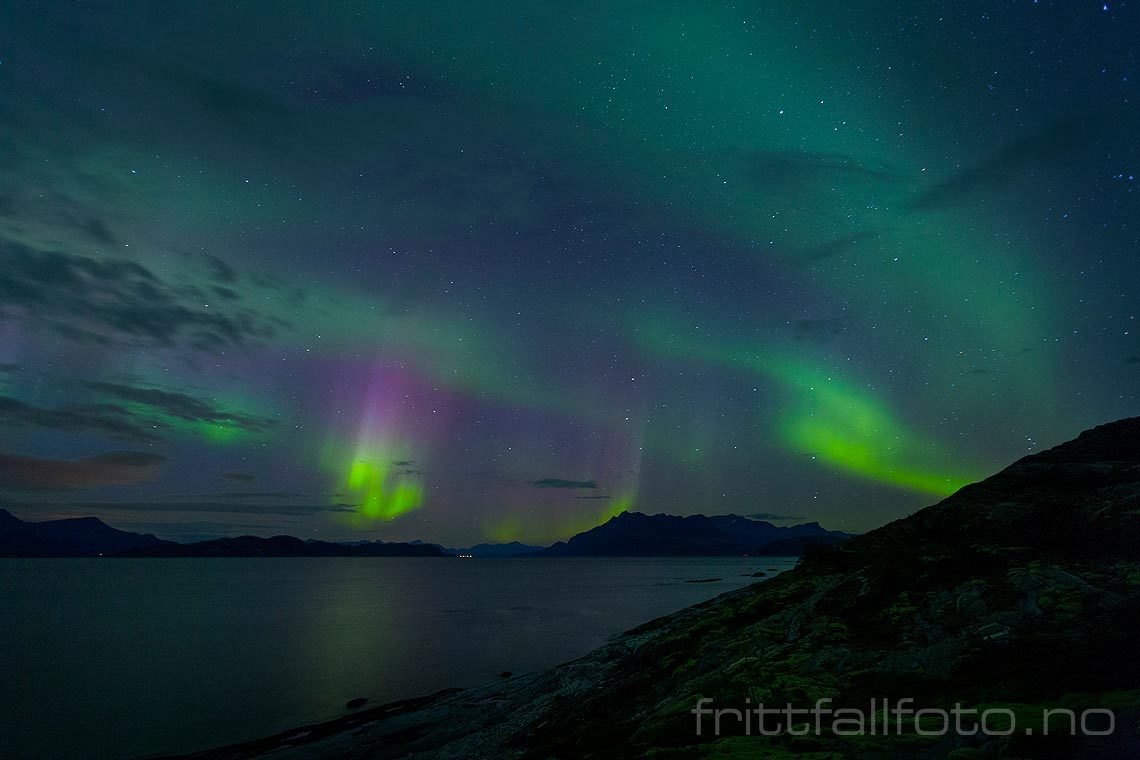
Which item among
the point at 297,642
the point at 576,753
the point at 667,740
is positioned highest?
the point at 667,740

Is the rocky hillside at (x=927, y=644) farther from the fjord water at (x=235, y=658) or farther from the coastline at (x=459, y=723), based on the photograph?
the fjord water at (x=235, y=658)

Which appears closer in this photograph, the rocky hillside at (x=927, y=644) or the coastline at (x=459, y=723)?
the rocky hillside at (x=927, y=644)

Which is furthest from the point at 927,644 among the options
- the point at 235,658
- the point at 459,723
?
the point at 235,658

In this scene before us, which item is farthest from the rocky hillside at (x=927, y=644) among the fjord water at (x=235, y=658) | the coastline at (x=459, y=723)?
the fjord water at (x=235, y=658)

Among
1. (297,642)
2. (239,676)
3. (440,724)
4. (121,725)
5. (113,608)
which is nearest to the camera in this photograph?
(440,724)

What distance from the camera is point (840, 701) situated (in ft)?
39.0

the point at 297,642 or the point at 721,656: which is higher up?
the point at 721,656

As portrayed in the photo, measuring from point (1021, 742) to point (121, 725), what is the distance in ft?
163

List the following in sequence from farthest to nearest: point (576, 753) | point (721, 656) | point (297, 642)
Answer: point (297, 642), point (721, 656), point (576, 753)

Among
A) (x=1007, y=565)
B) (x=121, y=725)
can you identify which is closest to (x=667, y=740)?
(x=1007, y=565)

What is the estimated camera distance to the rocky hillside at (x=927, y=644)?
9766mm

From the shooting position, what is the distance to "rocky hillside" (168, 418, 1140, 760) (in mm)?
9766

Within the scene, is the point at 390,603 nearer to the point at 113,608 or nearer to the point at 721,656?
the point at 113,608

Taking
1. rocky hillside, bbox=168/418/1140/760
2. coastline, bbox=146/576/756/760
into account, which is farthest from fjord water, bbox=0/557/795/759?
rocky hillside, bbox=168/418/1140/760
